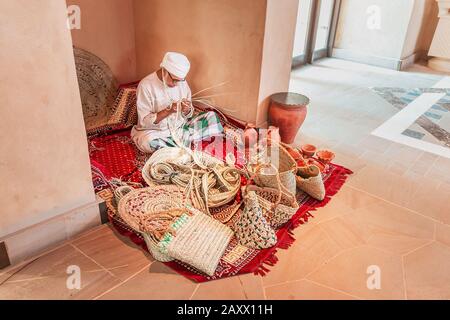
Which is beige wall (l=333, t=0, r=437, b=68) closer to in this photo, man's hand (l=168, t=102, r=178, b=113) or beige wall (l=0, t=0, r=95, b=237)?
man's hand (l=168, t=102, r=178, b=113)

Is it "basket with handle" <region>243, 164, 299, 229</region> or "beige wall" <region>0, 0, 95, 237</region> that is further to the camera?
"basket with handle" <region>243, 164, 299, 229</region>

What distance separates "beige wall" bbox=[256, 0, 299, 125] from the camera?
3.08 metres

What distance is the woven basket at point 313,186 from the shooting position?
2549mm

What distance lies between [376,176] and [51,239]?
2357 mm

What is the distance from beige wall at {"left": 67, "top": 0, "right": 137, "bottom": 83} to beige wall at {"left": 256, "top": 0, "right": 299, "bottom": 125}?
1495mm

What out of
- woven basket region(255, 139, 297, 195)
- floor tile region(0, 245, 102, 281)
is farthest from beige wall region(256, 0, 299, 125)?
floor tile region(0, 245, 102, 281)

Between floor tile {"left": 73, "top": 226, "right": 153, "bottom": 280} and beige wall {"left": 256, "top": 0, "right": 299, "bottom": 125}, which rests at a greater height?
beige wall {"left": 256, "top": 0, "right": 299, "bottom": 125}

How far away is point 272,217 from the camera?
229 cm

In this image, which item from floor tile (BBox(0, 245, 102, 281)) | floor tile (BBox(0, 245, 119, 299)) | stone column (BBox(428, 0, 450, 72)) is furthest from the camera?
stone column (BBox(428, 0, 450, 72))

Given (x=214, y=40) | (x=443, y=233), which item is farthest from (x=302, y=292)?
(x=214, y=40)

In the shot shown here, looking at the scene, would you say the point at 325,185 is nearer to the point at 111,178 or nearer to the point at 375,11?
the point at 111,178

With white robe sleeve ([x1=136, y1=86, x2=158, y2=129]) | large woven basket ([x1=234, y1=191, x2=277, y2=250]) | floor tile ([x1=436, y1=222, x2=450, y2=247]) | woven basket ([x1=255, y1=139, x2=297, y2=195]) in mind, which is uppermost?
white robe sleeve ([x1=136, y1=86, x2=158, y2=129])

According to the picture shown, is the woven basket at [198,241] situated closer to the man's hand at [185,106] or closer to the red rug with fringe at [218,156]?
the red rug with fringe at [218,156]
